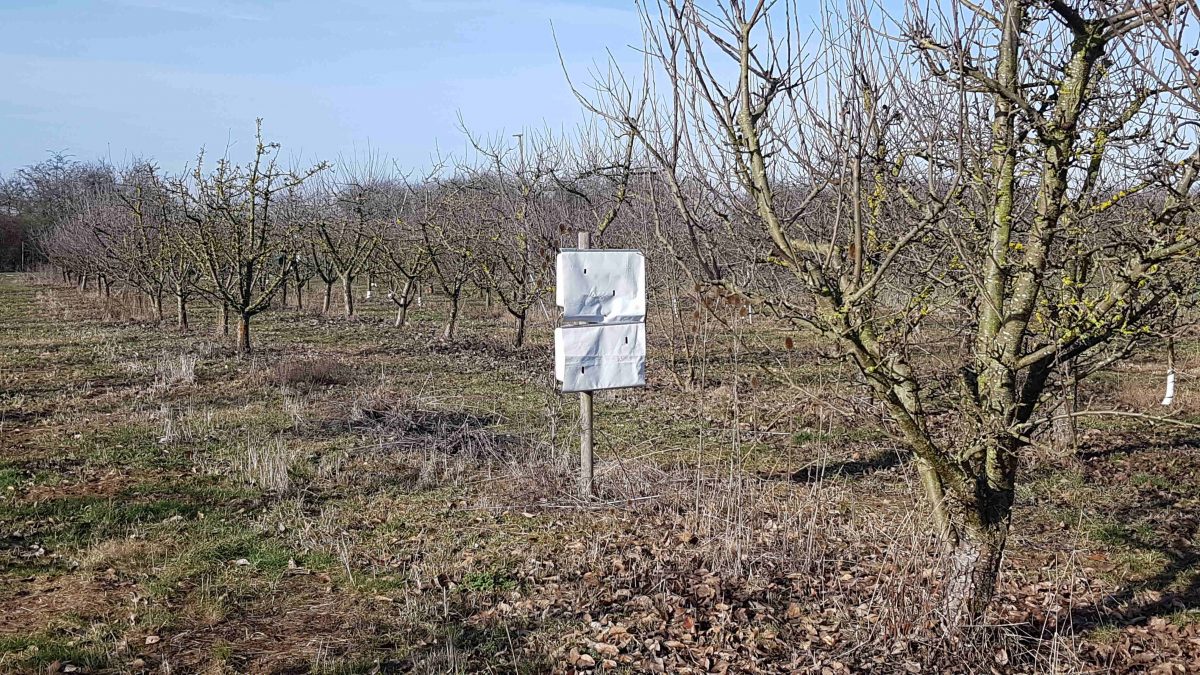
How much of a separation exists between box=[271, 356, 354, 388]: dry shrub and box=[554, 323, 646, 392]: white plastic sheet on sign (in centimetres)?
554

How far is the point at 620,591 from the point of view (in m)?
4.20

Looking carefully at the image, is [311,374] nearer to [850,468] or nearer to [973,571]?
[850,468]

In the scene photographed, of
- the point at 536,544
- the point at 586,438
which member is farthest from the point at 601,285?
the point at 536,544

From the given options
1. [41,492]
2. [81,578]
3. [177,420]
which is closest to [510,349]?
[177,420]

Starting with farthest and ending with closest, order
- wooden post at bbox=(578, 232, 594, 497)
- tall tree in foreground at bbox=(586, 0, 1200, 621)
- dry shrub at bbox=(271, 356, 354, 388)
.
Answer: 1. dry shrub at bbox=(271, 356, 354, 388)
2. wooden post at bbox=(578, 232, 594, 497)
3. tall tree in foreground at bbox=(586, 0, 1200, 621)

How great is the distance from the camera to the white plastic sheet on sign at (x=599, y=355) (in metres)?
5.27

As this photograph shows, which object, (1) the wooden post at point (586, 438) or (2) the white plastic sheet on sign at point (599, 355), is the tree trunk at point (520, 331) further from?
(2) the white plastic sheet on sign at point (599, 355)

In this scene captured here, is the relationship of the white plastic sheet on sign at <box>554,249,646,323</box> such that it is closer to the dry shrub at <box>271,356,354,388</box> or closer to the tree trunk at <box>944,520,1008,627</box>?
the tree trunk at <box>944,520,1008,627</box>

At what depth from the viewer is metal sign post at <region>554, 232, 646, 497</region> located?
206 inches

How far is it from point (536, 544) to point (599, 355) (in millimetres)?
1188

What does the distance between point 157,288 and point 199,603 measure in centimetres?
1728

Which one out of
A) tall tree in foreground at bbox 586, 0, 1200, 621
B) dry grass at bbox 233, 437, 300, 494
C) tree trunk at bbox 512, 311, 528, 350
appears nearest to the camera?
tall tree in foreground at bbox 586, 0, 1200, 621

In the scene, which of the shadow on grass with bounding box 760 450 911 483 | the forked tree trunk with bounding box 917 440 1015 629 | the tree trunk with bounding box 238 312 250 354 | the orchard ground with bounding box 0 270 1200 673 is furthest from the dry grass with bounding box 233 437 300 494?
the tree trunk with bounding box 238 312 250 354

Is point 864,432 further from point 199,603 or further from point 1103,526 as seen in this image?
point 199,603
